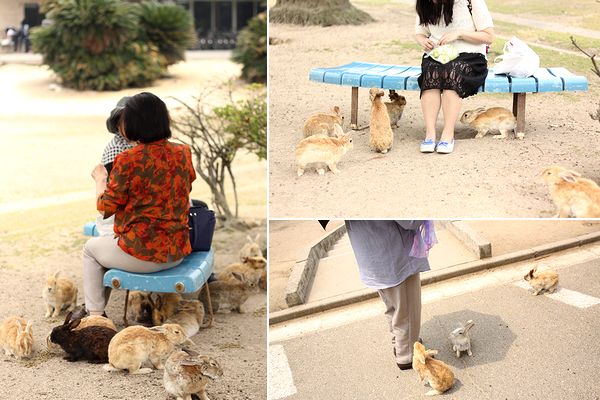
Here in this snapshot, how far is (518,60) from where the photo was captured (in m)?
4.16

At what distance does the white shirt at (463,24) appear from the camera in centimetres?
383

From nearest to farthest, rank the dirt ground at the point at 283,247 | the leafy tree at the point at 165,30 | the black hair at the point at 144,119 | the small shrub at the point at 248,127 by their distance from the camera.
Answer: the dirt ground at the point at 283,247, the black hair at the point at 144,119, the small shrub at the point at 248,127, the leafy tree at the point at 165,30

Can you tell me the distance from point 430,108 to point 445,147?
23 centimetres

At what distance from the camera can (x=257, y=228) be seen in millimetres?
7402

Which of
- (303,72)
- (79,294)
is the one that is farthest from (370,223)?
(79,294)

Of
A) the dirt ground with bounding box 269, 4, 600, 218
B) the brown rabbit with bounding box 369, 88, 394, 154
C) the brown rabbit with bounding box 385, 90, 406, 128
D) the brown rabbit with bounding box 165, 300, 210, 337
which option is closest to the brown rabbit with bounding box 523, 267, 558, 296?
the dirt ground with bounding box 269, 4, 600, 218

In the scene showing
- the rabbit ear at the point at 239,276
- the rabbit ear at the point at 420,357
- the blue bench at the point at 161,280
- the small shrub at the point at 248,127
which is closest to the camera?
the rabbit ear at the point at 420,357

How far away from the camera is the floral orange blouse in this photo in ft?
13.7

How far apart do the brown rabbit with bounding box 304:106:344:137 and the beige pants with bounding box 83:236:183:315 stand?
1.01m

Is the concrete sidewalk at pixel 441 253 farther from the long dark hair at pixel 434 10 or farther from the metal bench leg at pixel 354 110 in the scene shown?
the long dark hair at pixel 434 10

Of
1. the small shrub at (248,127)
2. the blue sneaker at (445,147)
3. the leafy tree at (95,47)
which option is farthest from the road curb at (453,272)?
the leafy tree at (95,47)

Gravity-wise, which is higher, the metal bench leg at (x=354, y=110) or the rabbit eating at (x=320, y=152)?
the metal bench leg at (x=354, y=110)

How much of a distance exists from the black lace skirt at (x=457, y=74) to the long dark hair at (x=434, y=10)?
179mm

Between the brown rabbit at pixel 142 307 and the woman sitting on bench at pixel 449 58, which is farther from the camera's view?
the brown rabbit at pixel 142 307
